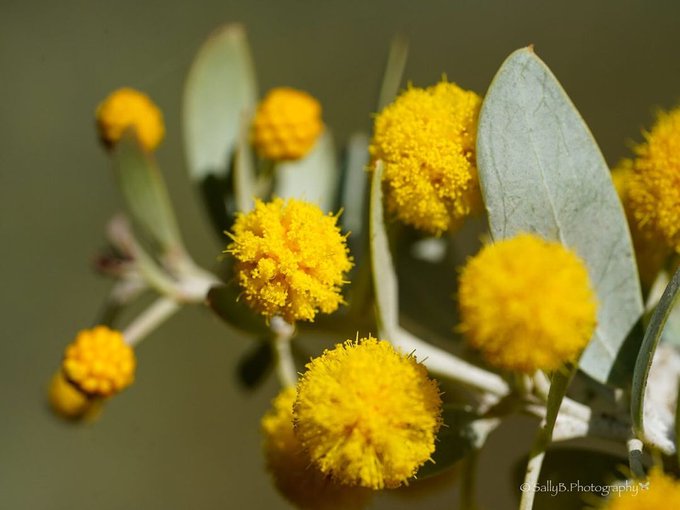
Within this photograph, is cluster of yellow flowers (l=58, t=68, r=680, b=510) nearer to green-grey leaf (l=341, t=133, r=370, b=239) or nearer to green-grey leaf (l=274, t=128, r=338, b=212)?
green-grey leaf (l=341, t=133, r=370, b=239)

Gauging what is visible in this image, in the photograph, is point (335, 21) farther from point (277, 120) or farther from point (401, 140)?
point (401, 140)

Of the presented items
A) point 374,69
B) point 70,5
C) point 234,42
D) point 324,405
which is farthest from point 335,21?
point 324,405

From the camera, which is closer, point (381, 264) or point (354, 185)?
point (381, 264)

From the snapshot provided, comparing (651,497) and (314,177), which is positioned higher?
(651,497)

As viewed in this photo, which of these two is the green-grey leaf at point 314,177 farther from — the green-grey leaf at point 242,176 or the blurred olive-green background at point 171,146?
the blurred olive-green background at point 171,146

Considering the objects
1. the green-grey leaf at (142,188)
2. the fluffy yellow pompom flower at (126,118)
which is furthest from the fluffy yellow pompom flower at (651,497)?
Result: the fluffy yellow pompom flower at (126,118)

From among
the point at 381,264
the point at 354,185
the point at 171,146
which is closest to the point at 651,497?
the point at 381,264

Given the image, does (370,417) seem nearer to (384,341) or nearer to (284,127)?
(384,341)

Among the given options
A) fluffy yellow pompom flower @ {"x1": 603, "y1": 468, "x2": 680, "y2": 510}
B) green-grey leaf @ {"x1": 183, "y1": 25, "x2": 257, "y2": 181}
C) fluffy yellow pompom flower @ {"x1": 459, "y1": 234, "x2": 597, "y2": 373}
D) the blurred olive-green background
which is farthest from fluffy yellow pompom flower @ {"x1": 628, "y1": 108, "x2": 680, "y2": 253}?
the blurred olive-green background
